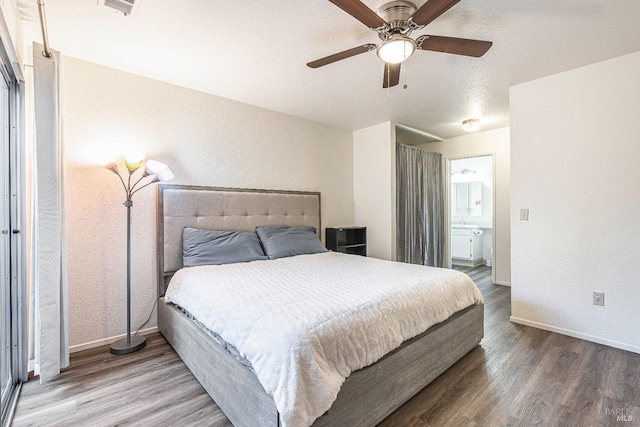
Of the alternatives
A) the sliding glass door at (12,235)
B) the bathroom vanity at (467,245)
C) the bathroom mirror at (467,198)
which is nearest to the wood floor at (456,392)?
the sliding glass door at (12,235)

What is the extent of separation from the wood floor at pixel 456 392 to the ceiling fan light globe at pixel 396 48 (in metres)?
2.12

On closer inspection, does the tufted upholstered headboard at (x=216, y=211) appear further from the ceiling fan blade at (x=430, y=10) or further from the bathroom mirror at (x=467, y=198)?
the bathroom mirror at (x=467, y=198)

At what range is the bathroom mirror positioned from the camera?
629 cm

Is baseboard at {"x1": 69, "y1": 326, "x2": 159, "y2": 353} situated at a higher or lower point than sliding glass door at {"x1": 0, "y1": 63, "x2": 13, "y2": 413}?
lower

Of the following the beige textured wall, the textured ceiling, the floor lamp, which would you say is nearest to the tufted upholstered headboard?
the beige textured wall

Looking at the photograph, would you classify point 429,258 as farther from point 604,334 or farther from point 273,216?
point 273,216

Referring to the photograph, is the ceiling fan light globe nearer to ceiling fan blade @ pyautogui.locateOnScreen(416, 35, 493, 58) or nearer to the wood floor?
ceiling fan blade @ pyautogui.locateOnScreen(416, 35, 493, 58)

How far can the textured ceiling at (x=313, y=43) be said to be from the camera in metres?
1.80

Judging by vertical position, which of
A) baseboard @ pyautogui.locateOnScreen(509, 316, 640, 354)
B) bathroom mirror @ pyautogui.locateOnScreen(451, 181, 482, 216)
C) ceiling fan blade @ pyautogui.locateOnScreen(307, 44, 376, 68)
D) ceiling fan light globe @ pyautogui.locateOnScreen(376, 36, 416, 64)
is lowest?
baseboard @ pyautogui.locateOnScreen(509, 316, 640, 354)

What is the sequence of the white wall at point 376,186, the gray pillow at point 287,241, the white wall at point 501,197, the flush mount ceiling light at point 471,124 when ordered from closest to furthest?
the gray pillow at point 287,241
the flush mount ceiling light at point 471,124
the white wall at point 376,186
the white wall at point 501,197

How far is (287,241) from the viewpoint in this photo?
10.5 ft

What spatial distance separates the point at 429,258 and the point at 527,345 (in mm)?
2388

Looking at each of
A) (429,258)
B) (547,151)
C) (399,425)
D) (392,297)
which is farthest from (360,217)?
(399,425)

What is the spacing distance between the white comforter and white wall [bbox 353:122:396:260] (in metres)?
1.65
